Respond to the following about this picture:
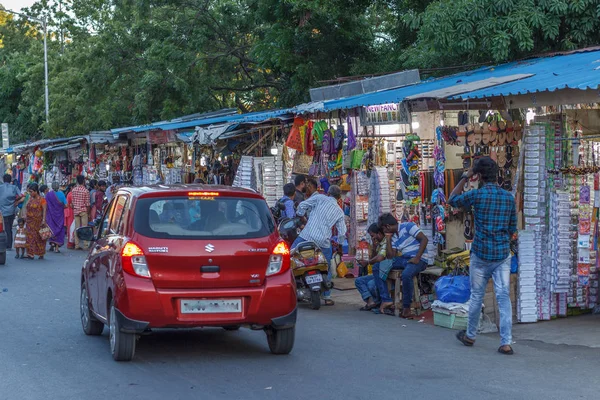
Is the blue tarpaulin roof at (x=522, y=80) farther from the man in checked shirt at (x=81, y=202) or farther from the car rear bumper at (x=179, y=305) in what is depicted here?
the man in checked shirt at (x=81, y=202)

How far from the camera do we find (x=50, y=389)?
6953 mm

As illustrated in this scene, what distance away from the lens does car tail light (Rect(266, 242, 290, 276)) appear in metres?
7.98

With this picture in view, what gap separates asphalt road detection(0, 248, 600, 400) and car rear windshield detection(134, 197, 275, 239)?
47.6 inches

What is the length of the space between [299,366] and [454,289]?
2950 mm

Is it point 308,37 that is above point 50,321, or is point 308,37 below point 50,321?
above

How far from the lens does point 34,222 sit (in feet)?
61.5

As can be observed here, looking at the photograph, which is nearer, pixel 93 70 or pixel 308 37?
pixel 308 37

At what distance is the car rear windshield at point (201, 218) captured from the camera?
784cm

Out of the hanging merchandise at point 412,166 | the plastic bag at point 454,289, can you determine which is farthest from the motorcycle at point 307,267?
the plastic bag at point 454,289

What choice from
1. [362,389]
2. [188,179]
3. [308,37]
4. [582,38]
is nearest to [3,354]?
[362,389]

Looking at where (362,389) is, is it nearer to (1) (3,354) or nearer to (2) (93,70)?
(1) (3,354)

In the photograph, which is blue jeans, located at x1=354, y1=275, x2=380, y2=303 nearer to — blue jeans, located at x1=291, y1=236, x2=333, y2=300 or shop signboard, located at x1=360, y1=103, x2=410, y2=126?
blue jeans, located at x1=291, y1=236, x2=333, y2=300

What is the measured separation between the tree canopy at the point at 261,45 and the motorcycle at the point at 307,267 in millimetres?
4927

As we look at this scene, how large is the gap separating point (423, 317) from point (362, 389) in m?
4.23
